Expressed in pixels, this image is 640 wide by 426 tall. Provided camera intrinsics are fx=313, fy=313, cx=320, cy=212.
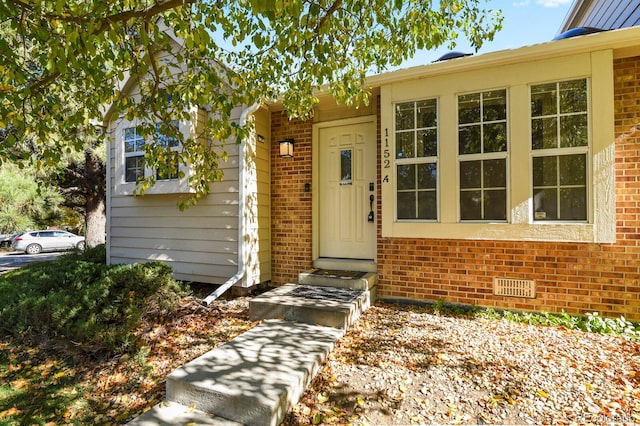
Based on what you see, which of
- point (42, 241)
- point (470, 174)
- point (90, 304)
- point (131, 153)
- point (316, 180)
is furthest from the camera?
point (42, 241)

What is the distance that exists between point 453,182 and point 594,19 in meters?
5.08

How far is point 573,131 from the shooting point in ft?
11.6

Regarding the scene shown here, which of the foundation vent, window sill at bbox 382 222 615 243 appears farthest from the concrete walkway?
the foundation vent

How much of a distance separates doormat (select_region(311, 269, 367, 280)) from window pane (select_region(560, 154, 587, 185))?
2.68m

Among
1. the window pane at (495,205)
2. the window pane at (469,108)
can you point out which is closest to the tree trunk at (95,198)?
the window pane at (469,108)

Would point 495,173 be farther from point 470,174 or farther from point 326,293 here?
point 326,293

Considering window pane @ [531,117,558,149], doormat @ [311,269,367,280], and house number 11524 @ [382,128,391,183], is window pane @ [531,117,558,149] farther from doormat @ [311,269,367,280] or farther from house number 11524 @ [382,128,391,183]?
doormat @ [311,269,367,280]

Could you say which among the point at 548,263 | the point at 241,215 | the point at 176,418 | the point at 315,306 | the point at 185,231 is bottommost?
the point at 176,418

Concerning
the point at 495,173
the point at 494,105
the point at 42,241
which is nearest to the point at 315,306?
the point at 495,173

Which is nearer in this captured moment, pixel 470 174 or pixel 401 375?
pixel 401 375

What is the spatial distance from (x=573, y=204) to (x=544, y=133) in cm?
88

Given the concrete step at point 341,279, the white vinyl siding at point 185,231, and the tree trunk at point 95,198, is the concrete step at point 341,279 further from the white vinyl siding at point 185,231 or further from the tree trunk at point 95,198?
the tree trunk at point 95,198

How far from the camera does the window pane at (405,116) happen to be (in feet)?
13.9

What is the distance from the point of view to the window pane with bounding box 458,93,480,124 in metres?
3.93
